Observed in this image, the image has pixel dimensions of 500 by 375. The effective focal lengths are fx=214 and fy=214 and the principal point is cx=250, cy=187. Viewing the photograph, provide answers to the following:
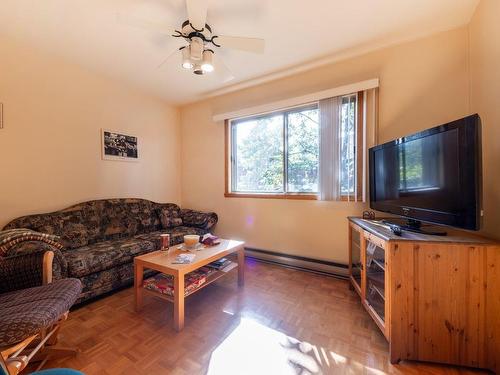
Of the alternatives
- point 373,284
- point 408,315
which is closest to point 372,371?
point 408,315

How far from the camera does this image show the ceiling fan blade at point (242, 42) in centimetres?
169

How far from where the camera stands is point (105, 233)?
2.50 meters

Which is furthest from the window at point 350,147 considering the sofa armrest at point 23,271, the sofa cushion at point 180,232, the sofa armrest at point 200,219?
the sofa armrest at point 23,271

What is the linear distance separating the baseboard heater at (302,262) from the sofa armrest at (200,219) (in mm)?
643

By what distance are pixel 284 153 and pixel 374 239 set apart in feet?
5.30

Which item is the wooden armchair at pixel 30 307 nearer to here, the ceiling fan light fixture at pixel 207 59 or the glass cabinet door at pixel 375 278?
the ceiling fan light fixture at pixel 207 59

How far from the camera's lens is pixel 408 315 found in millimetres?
1277

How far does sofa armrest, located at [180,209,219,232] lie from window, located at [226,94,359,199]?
482 mm

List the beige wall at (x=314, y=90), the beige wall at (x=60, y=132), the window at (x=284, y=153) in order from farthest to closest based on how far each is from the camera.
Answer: the window at (x=284, y=153) < the beige wall at (x=60, y=132) < the beige wall at (x=314, y=90)

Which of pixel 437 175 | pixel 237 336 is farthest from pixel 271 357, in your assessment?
pixel 437 175

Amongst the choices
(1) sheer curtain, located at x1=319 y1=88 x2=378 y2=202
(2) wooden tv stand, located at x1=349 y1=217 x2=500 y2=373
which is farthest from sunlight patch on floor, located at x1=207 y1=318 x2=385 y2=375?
(1) sheer curtain, located at x1=319 y1=88 x2=378 y2=202

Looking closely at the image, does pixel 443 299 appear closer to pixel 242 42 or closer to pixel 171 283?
pixel 171 283

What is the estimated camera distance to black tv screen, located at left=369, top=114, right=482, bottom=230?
115 cm

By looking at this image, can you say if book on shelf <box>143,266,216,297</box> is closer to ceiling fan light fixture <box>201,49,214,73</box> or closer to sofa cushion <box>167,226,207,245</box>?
sofa cushion <box>167,226,207,245</box>
